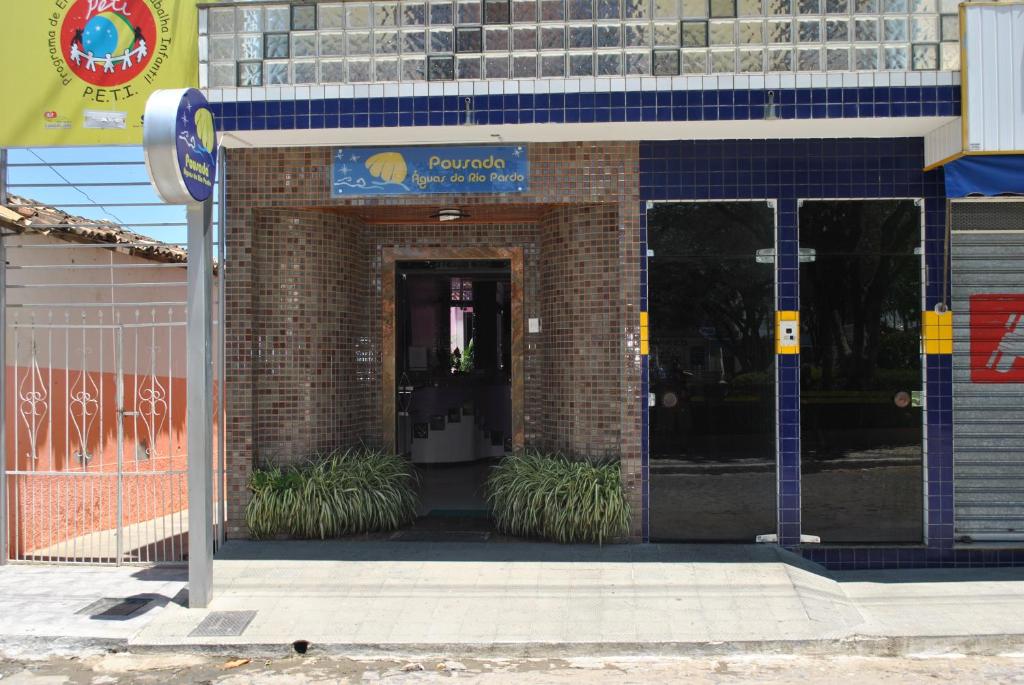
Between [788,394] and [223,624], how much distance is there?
5.06 metres

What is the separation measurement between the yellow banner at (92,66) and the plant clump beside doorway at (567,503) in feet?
15.6

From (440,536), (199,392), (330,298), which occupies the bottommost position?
(440,536)

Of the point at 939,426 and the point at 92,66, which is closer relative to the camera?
the point at 939,426

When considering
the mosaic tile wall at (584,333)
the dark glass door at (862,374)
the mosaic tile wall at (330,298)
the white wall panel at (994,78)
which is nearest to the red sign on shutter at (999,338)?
the dark glass door at (862,374)

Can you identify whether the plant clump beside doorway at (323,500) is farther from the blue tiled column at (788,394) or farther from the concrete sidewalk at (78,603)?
the blue tiled column at (788,394)

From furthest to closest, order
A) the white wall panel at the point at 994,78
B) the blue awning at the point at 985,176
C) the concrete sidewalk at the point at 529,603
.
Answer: the blue awning at the point at 985,176 < the white wall panel at the point at 994,78 < the concrete sidewalk at the point at 529,603

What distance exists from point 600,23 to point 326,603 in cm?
525

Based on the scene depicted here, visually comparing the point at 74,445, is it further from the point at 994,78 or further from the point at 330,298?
the point at 994,78

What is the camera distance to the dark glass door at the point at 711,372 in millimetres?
7961

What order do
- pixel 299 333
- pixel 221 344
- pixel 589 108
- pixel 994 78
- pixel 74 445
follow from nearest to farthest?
pixel 994 78
pixel 589 108
pixel 221 344
pixel 299 333
pixel 74 445

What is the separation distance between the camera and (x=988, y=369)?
7867mm

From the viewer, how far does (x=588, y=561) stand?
752 cm

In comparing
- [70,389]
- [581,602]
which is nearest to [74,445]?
[70,389]

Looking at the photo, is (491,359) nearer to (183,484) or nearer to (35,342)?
(183,484)
